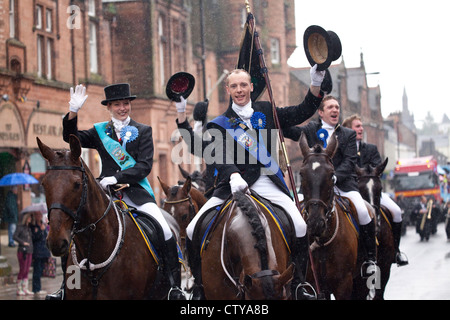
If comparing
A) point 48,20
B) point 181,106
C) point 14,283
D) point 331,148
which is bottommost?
point 14,283

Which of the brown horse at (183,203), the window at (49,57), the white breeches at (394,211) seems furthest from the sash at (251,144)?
the window at (49,57)

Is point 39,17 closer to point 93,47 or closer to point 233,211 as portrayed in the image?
point 93,47

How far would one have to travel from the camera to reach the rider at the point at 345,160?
9.47 metres

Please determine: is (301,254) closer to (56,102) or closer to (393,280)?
(393,280)

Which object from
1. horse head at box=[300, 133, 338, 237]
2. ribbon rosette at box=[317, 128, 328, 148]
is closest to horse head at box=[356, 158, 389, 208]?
ribbon rosette at box=[317, 128, 328, 148]

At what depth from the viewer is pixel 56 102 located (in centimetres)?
3041

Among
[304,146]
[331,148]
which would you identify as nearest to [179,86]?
[304,146]

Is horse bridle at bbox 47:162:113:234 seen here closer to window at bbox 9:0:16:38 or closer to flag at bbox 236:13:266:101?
flag at bbox 236:13:266:101

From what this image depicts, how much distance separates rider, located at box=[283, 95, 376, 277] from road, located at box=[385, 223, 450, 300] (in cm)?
393

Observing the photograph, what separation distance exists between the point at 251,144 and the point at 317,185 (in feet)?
3.40

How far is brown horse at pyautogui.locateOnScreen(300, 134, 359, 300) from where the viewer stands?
7.80m

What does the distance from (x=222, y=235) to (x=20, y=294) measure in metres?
11.0

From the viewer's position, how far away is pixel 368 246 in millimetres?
9648
